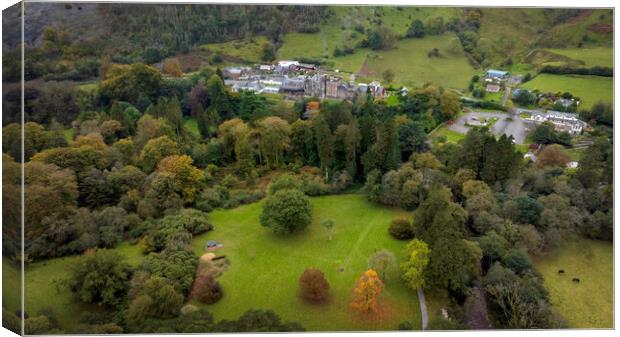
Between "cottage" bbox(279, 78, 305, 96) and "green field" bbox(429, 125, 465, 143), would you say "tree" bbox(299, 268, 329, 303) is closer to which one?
"green field" bbox(429, 125, 465, 143)

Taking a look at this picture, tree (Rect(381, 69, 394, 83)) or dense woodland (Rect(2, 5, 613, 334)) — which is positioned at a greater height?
tree (Rect(381, 69, 394, 83))

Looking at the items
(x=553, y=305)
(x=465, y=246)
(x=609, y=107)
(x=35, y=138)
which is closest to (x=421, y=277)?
(x=465, y=246)

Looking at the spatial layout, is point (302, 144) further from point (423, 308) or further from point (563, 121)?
point (563, 121)

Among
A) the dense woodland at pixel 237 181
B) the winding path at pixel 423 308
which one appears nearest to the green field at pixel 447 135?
the dense woodland at pixel 237 181

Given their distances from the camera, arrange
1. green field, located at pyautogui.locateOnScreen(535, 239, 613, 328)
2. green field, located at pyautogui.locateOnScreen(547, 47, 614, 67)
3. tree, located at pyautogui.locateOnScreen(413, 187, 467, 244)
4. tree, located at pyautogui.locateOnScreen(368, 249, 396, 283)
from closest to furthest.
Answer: green field, located at pyautogui.locateOnScreen(535, 239, 613, 328), tree, located at pyautogui.locateOnScreen(413, 187, 467, 244), tree, located at pyautogui.locateOnScreen(368, 249, 396, 283), green field, located at pyautogui.locateOnScreen(547, 47, 614, 67)

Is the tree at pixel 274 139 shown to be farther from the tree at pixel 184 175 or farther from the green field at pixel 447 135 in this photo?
the green field at pixel 447 135

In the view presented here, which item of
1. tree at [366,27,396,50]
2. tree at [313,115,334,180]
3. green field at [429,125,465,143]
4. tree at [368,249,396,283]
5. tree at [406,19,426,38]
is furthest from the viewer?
tree at [366,27,396,50]

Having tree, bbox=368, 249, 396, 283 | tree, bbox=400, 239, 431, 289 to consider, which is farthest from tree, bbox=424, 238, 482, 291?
tree, bbox=368, 249, 396, 283
